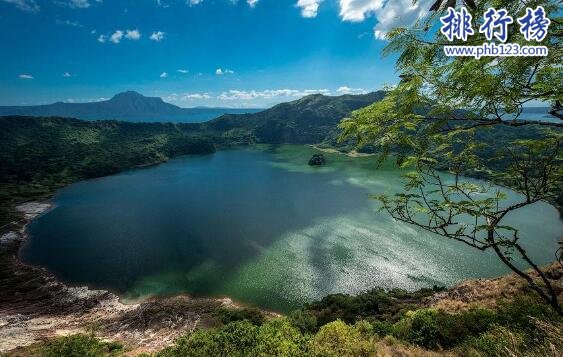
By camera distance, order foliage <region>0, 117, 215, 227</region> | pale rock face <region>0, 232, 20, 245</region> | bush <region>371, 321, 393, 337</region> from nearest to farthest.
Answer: bush <region>371, 321, 393, 337</region> → pale rock face <region>0, 232, 20, 245</region> → foliage <region>0, 117, 215, 227</region>

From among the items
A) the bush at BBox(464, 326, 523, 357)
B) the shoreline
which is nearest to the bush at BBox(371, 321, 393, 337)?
the bush at BBox(464, 326, 523, 357)

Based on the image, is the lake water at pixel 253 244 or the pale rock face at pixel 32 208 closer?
the lake water at pixel 253 244

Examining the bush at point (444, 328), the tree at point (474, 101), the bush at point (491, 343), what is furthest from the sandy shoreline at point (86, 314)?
the tree at point (474, 101)

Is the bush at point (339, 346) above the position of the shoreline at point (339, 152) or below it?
above

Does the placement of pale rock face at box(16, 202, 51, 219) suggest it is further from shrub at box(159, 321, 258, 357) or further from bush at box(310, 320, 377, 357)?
bush at box(310, 320, 377, 357)

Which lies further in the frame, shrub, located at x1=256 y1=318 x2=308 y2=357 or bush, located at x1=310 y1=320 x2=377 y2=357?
bush, located at x1=310 y1=320 x2=377 y2=357

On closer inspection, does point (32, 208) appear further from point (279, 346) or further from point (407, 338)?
point (407, 338)

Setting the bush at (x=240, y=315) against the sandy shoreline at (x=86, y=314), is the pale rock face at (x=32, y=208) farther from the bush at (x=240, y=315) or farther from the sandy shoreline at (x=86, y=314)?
the bush at (x=240, y=315)
